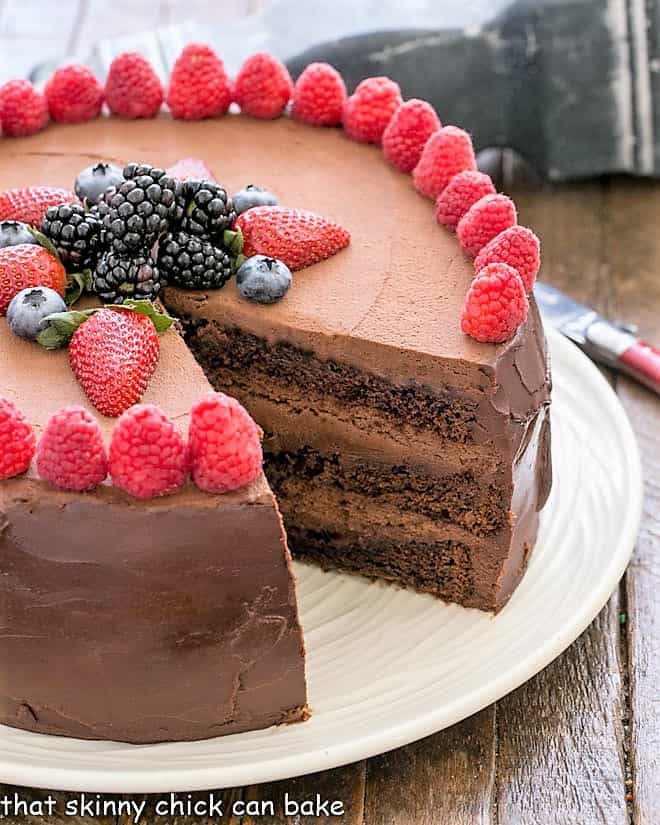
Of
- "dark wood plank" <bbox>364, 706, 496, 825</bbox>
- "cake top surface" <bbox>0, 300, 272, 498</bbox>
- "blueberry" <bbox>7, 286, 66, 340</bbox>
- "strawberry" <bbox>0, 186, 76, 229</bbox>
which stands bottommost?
"dark wood plank" <bbox>364, 706, 496, 825</bbox>

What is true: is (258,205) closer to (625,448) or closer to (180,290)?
(180,290)

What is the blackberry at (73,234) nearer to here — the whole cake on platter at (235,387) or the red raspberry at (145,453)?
the whole cake on platter at (235,387)

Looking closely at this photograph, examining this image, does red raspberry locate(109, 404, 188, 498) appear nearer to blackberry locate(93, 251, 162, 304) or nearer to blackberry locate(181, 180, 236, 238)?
blackberry locate(93, 251, 162, 304)

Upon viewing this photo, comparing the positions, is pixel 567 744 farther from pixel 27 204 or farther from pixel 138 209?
pixel 27 204

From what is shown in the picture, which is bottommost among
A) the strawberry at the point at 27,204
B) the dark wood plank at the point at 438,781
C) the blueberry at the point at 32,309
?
the dark wood plank at the point at 438,781

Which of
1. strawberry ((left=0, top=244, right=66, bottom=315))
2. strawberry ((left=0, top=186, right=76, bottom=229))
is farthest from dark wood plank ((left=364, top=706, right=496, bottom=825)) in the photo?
→ strawberry ((left=0, top=186, right=76, bottom=229))

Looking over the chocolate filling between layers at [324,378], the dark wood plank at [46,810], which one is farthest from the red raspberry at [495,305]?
the dark wood plank at [46,810]

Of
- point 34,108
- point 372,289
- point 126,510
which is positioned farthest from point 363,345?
point 34,108
